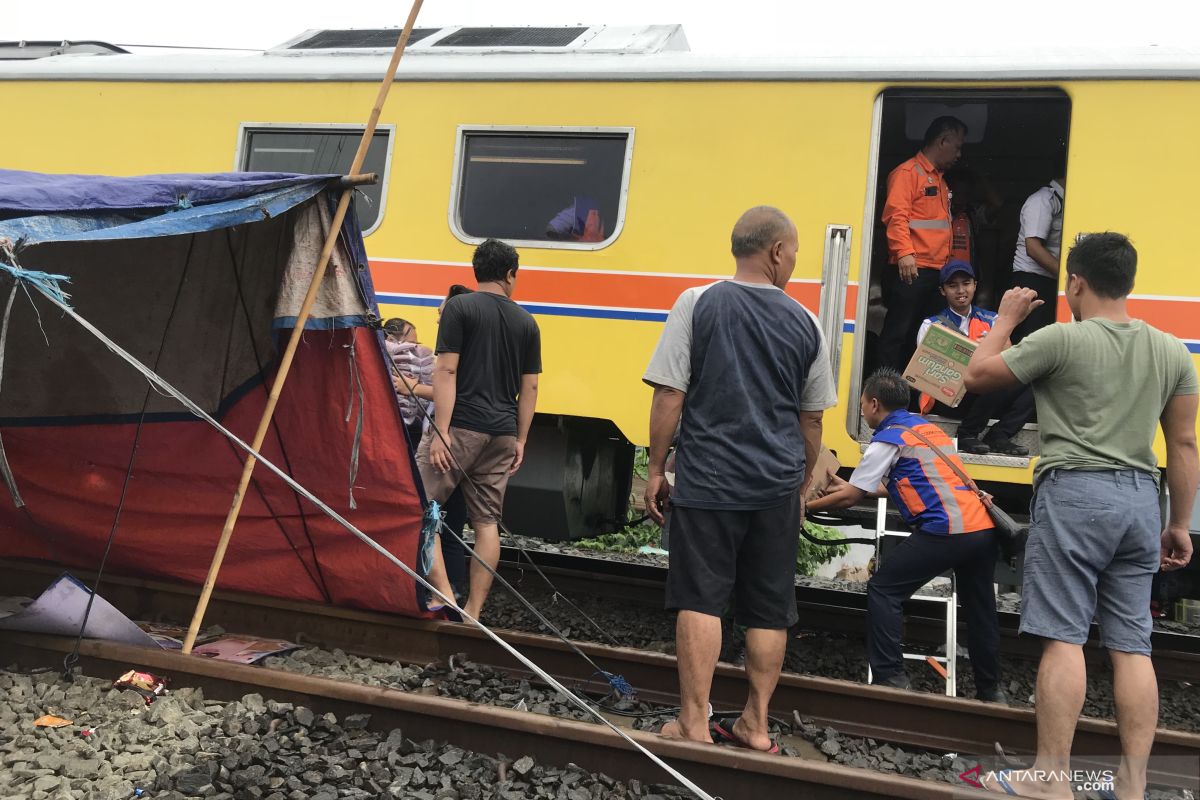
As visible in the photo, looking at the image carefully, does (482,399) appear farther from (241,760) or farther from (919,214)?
(919,214)

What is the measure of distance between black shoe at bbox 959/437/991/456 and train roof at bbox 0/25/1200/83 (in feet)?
6.56

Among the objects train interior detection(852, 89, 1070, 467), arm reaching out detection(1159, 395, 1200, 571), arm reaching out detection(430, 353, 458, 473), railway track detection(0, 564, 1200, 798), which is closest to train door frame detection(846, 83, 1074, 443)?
train interior detection(852, 89, 1070, 467)

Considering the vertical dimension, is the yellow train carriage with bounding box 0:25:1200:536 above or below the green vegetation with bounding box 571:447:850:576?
above

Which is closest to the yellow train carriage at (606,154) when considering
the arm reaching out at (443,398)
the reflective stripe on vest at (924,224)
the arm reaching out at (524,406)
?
the reflective stripe on vest at (924,224)

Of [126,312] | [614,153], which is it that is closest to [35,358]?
[126,312]

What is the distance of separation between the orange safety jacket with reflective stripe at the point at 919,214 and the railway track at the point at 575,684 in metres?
2.78

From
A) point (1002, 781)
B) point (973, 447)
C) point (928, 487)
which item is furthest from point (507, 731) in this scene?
point (973, 447)

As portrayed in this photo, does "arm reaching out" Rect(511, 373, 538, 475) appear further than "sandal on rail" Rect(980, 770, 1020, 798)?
Yes

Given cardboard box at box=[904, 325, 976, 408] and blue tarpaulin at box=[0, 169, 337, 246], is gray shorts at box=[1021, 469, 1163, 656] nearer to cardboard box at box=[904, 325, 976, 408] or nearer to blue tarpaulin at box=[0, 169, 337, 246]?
cardboard box at box=[904, 325, 976, 408]

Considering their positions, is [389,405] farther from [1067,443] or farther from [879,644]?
[1067,443]

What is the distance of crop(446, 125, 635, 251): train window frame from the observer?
19.6 ft

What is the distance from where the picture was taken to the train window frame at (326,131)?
6395 mm

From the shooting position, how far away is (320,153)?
21.4 ft

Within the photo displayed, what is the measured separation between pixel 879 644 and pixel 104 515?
4021 millimetres
